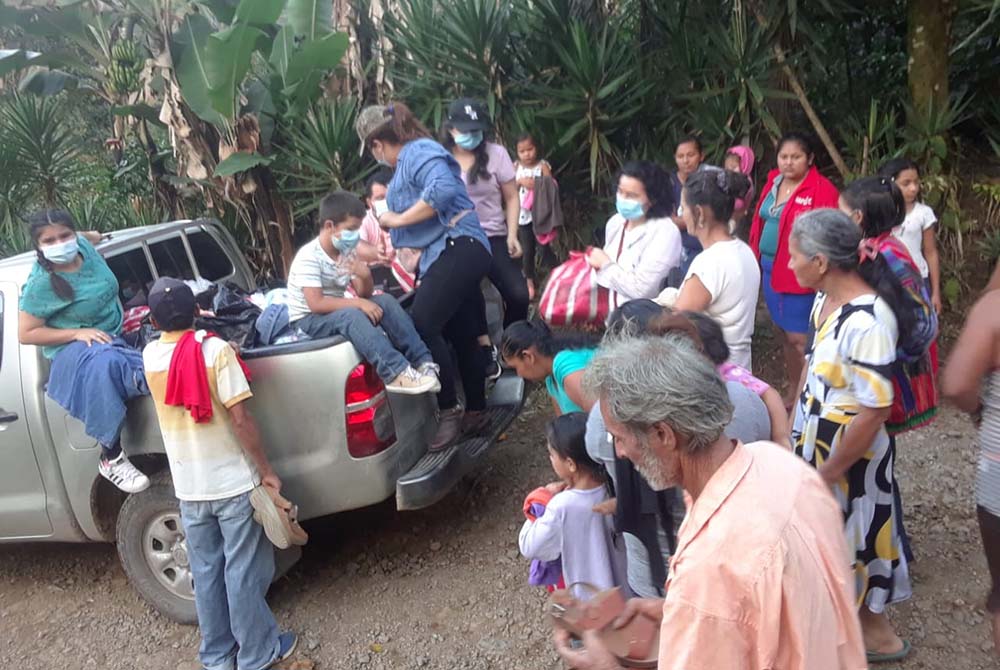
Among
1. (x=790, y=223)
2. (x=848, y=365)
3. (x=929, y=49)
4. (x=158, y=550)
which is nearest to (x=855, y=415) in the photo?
(x=848, y=365)

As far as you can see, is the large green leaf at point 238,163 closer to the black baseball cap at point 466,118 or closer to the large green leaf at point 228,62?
the large green leaf at point 228,62

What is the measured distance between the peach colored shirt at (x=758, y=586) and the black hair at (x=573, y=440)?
1.26m

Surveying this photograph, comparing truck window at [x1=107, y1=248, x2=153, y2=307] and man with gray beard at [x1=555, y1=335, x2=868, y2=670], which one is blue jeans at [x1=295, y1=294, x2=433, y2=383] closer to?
truck window at [x1=107, y1=248, x2=153, y2=307]

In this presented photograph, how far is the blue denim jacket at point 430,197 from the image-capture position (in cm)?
427

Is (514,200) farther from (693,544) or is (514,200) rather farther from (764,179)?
(693,544)

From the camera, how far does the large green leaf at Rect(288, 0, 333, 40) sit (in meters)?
7.78

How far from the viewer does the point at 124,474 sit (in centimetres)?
387

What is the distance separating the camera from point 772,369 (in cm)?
664

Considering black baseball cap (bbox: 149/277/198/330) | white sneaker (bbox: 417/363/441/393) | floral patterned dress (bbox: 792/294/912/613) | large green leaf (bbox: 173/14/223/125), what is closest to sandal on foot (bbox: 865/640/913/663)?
floral patterned dress (bbox: 792/294/912/613)

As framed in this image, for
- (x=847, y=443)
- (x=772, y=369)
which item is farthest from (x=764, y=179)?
(x=847, y=443)

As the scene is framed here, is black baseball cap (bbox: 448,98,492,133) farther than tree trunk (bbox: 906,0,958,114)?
No

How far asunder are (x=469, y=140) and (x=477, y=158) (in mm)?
192

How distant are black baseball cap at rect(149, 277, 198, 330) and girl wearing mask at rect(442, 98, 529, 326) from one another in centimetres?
216

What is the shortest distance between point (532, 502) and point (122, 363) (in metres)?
2.06
